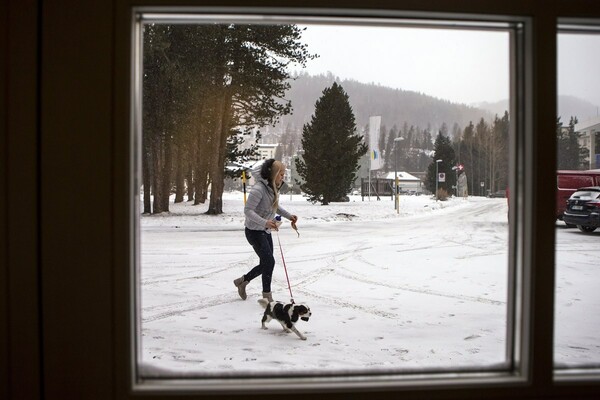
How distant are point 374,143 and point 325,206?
3917 mm

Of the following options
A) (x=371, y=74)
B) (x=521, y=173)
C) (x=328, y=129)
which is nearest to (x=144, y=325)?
(x=521, y=173)

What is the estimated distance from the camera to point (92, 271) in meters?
2.08

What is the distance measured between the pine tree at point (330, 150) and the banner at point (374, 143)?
2.03 m

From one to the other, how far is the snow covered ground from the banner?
5186mm

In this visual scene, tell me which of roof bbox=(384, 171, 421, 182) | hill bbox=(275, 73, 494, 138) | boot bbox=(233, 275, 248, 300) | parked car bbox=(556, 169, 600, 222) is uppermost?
hill bbox=(275, 73, 494, 138)

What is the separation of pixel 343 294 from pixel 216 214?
555 inches

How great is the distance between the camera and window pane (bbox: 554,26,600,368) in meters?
3.14

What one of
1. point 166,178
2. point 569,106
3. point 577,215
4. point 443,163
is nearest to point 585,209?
point 577,215

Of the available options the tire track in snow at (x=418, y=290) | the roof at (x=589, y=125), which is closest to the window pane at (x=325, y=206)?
the tire track in snow at (x=418, y=290)

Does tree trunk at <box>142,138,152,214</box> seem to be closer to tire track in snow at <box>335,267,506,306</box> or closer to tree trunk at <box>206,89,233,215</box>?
tree trunk at <box>206,89,233,215</box>

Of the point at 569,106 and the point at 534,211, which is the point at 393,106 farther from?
the point at 534,211

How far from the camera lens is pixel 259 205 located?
6035 millimetres

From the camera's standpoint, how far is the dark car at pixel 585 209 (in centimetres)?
1446

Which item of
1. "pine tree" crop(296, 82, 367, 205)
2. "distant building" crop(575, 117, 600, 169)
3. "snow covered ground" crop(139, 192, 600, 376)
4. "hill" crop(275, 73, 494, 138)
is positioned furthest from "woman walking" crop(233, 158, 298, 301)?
"pine tree" crop(296, 82, 367, 205)
